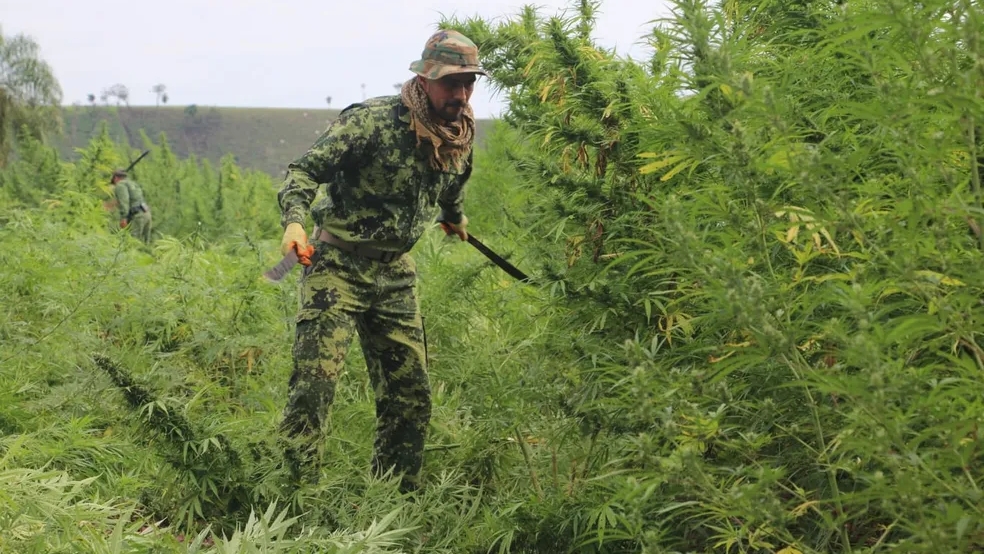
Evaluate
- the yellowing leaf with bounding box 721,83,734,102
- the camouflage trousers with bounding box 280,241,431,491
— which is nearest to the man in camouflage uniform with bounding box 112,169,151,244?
the camouflage trousers with bounding box 280,241,431,491

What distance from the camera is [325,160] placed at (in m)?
3.57

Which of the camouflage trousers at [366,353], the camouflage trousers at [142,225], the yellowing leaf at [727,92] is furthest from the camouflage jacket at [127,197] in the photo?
the yellowing leaf at [727,92]

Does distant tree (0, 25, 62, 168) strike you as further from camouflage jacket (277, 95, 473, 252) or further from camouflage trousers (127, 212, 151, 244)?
camouflage jacket (277, 95, 473, 252)

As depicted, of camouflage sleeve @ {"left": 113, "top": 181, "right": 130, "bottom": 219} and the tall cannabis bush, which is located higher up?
the tall cannabis bush

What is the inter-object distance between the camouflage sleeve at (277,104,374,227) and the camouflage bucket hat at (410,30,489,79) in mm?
312

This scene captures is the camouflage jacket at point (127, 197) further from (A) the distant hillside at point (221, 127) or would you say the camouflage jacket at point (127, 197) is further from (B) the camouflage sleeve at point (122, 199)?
(A) the distant hillside at point (221, 127)

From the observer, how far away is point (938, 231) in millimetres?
1837

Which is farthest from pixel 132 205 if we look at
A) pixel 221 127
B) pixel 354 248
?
pixel 221 127

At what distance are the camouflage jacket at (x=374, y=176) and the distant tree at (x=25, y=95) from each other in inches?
848

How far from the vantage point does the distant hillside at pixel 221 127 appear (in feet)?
332

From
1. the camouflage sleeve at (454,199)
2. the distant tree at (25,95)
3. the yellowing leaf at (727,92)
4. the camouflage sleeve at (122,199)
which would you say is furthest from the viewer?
the distant tree at (25,95)

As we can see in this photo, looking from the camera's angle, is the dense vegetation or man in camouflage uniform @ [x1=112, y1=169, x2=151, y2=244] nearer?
the dense vegetation

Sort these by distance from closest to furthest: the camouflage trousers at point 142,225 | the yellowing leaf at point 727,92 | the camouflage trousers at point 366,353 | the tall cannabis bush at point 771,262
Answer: the tall cannabis bush at point 771,262, the yellowing leaf at point 727,92, the camouflage trousers at point 366,353, the camouflage trousers at point 142,225

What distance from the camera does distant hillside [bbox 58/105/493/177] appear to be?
101 meters
